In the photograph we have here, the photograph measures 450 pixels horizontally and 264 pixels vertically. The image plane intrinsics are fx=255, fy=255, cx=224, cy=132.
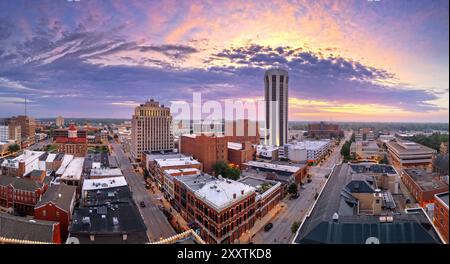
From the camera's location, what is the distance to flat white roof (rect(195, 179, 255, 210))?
260 inches

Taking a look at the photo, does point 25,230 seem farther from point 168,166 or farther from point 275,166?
point 275,166

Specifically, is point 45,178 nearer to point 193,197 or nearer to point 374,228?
point 193,197

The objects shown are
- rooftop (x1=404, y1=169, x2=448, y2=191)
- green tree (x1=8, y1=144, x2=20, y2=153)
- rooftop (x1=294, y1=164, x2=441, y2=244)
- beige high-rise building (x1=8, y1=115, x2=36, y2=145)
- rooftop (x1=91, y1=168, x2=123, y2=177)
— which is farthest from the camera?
rooftop (x1=91, y1=168, x2=123, y2=177)

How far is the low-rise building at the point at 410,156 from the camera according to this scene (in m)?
9.59

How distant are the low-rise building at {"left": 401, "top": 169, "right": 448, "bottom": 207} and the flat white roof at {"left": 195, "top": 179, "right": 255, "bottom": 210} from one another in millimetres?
5634

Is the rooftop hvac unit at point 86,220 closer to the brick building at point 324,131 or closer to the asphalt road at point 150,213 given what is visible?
the asphalt road at point 150,213

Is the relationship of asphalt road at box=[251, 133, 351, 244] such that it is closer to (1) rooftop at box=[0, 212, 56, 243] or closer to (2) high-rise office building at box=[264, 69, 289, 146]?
(1) rooftop at box=[0, 212, 56, 243]

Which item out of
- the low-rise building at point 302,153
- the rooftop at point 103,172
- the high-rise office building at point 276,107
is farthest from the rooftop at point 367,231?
the high-rise office building at point 276,107

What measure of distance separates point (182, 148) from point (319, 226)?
46.8 feet

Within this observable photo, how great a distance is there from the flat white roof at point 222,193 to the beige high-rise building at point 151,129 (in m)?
11.1

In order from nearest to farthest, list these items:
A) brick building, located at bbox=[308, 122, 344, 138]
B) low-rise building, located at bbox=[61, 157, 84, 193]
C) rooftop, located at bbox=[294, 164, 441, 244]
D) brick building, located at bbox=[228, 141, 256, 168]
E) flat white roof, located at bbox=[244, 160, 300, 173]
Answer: rooftop, located at bbox=[294, 164, 441, 244] → low-rise building, located at bbox=[61, 157, 84, 193] → flat white roof, located at bbox=[244, 160, 300, 173] → brick building, located at bbox=[228, 141, 256, 168] → brick building, located at bbox=[308, 122, 344, 138]

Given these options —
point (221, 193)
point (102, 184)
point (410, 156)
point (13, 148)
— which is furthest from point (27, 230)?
point (410, 156)

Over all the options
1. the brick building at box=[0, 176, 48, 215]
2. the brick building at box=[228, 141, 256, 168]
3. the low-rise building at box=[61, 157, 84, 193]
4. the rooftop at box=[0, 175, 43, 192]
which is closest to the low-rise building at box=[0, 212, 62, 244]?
the rooftop at box=[0, 175, 43, 192]
